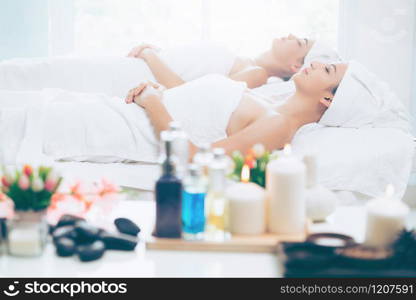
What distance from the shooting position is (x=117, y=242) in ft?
4.26

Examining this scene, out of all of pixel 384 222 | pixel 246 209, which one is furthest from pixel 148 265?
pixel 384 222

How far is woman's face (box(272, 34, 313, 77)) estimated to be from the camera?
2775mm

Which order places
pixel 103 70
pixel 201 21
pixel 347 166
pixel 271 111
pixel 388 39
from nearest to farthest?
pixel 347 166 → pixel 271 111 → pixel 103 70 → pixel 388 39 → pixel 201 21

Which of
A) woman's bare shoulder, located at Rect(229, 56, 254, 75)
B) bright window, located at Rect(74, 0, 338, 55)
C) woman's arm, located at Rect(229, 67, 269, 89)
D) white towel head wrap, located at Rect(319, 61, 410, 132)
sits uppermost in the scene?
bright window, located at Rect(74, 0, 338, 55)

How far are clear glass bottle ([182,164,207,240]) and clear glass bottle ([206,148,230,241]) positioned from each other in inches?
0.9

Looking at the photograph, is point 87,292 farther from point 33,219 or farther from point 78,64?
point 78,64

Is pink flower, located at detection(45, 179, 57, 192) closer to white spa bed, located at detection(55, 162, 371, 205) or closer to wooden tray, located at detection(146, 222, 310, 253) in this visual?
wooden tray, located at detection(146, 222, 310, 253)

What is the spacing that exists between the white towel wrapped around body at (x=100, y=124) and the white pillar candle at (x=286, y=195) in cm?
83

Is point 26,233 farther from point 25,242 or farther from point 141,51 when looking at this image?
point 141,51

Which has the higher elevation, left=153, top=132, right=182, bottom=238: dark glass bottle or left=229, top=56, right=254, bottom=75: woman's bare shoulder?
left=229, top=56, right=254, bottom=75: woman's bare shoulder

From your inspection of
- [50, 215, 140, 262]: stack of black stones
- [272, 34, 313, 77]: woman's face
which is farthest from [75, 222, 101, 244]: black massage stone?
[272, 34, 313, 77]: woman's face

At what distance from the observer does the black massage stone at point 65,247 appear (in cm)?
124

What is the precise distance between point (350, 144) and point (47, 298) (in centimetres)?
129

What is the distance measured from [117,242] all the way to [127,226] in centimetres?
9
